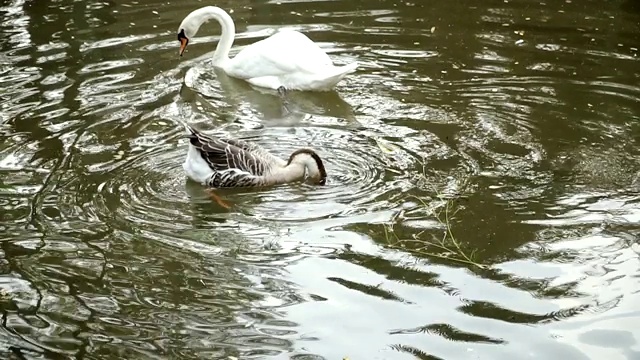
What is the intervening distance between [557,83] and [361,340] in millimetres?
4887

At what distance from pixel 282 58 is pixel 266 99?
434 mm

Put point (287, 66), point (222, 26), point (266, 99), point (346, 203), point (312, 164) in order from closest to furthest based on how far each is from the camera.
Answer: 1. point (346, 203)
2. point (312, 164)
3. point (287, 66)
4. point (266, 99)
5. point (222, 26)

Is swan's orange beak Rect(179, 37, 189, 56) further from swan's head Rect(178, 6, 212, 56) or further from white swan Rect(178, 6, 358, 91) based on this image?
white swan Rect(178, 6, 358, 91)

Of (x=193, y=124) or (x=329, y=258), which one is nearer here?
(x=329, y=258)

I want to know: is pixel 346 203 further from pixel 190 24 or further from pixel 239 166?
pixel 190 24

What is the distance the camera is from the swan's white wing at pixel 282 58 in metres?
9.72

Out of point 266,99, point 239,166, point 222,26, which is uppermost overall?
point 222,26

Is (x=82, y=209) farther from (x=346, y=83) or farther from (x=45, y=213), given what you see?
(x=346, y=83)

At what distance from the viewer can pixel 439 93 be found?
31.0ft

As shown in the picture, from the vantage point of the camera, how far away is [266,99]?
987 centimetres

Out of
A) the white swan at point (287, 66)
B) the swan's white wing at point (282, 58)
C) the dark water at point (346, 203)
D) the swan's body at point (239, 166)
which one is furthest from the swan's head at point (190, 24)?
the swan's body at point (239, 166)

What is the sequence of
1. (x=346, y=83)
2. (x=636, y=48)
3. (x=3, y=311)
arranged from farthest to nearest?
1. (x=636, y=48)
2. (x=346, y=83)
3. (x=3, y=311)

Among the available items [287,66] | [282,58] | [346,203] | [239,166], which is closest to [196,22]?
[282,58]

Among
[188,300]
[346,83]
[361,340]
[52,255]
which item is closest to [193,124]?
[346,83]
